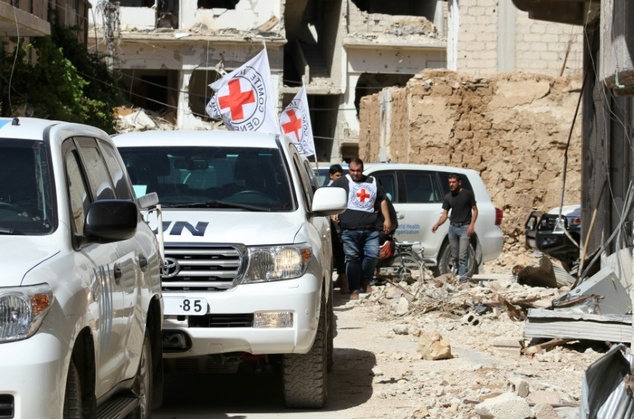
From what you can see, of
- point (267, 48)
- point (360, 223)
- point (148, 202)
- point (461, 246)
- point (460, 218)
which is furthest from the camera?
point (267, 48)

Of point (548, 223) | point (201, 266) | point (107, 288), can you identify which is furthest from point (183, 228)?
point (548, 223)

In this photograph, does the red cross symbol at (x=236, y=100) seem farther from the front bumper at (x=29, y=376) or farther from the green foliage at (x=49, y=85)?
the front bumper at (x=29, y=376)

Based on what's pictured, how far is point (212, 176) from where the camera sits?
368 inches

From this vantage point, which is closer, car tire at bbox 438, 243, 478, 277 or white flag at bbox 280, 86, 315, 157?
car tire at bbox 438, 243, 478, 277

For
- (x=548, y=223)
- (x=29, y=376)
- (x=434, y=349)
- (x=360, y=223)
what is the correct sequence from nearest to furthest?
(x=29, y=376)
(x=434, y=349)
(x=360, y=223)
(x=548, y=223)

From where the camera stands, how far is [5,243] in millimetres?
4984

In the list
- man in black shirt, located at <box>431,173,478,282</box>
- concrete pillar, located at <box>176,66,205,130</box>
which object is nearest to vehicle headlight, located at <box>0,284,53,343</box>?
man in black shirt, located at <box>431,173,478,282</box>

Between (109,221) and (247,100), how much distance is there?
16409mm

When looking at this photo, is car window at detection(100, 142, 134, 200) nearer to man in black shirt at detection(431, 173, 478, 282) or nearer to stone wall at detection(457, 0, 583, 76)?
man in black shirt at detection(431, 173, 478, 282)

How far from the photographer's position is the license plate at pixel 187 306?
809cm

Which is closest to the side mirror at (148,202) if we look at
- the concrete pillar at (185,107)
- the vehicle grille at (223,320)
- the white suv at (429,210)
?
the vehicle grille at (223,320)

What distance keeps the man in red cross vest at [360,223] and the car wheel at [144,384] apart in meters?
9.65

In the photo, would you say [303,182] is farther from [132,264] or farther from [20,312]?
[20,312]

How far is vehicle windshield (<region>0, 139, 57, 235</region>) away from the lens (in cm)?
531
